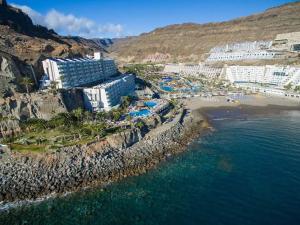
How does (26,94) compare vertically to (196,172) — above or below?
above

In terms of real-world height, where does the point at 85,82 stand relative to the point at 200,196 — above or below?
above

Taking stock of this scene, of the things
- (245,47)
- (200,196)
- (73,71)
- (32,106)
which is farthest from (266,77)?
(32,106)

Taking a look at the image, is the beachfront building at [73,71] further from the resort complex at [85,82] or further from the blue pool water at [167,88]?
the blue pool water at [167,88]

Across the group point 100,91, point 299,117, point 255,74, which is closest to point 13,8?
point 100,91

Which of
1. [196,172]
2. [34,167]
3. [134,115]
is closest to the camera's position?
[34,167]

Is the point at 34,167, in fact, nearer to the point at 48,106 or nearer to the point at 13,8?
the point at 48,106

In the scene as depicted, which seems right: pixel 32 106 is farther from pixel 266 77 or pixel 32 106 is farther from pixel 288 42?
pixel 288 42
